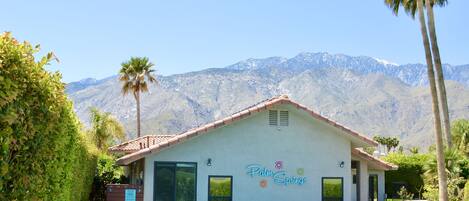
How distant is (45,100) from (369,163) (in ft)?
79.5

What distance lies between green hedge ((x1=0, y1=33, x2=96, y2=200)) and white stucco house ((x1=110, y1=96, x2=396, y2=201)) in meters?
15.0

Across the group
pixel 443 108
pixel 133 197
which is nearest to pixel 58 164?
pixel 133 197

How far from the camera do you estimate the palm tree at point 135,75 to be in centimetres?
5853

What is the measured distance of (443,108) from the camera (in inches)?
1174

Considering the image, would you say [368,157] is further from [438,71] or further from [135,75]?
[135,75]

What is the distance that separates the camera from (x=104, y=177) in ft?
110

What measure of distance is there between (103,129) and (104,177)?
58.4 ft

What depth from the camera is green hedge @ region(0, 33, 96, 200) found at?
6.41m

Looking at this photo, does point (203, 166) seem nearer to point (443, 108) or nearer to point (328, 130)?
point (328, 130)

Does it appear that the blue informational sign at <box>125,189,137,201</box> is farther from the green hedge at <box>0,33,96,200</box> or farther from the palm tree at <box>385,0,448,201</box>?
the green hedge at <box>0,33,96,200</box>

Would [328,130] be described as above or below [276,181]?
above

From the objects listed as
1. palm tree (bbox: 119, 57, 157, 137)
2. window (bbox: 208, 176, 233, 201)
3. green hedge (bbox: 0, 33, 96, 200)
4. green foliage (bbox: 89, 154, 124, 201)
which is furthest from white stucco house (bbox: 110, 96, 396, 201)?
palm tree (bbox: 119, 57, 157, 137)

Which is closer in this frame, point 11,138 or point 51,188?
point 11,138

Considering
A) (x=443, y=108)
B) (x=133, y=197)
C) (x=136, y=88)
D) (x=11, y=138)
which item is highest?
(x=136, y=88)
